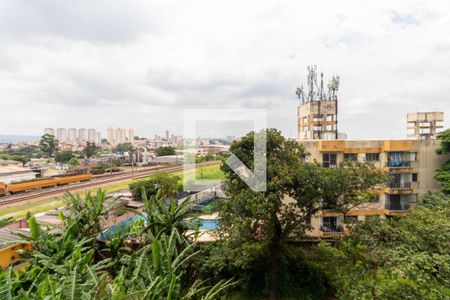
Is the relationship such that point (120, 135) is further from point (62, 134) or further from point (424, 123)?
point (424, 123)

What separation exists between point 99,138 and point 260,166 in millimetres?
71517

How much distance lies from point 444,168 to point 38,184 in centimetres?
2358

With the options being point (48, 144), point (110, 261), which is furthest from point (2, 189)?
point (48, 144)

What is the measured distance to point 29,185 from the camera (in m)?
16.3

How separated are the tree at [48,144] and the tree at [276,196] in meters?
39.7

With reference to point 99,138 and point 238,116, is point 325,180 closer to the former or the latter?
point 238,116

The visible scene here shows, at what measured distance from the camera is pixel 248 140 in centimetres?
586

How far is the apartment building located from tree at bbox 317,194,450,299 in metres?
5.06

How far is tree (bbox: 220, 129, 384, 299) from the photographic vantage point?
5.34 meters

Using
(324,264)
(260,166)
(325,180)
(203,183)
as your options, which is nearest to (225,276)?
(324,264)

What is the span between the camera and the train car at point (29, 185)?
15469mm

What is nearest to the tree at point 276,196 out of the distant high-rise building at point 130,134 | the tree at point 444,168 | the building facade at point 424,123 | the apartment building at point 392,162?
the apartment building at point 392,162

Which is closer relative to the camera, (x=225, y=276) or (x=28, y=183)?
(x=225, y=276)

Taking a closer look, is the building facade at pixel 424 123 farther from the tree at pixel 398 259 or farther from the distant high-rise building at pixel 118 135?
the distant high-rise building at pixel 118 135
